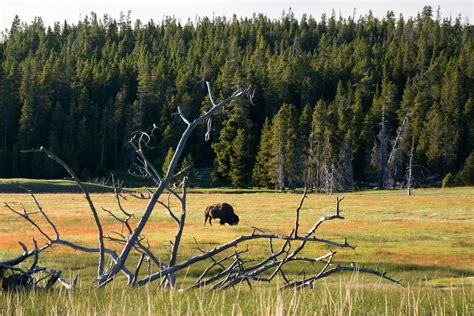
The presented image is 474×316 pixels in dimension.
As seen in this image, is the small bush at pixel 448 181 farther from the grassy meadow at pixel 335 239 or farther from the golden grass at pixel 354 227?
the golden grass at pixel 354 227

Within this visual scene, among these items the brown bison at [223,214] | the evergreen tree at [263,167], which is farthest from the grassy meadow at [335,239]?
the evergreen tree at [263,167]

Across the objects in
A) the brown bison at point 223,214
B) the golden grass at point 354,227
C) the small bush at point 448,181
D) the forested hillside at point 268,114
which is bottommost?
the golden grass at point 354,227

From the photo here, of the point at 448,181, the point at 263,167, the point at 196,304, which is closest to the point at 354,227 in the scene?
the point at 196,304

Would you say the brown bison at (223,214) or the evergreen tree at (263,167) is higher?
the evergreen tree at (263,167)

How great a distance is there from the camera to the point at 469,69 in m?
119

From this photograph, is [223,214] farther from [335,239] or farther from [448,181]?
[448,181]

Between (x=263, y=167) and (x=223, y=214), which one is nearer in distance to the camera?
(x=223, y=214)

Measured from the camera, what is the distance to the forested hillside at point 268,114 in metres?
92.4

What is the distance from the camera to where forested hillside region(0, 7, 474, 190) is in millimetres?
92438

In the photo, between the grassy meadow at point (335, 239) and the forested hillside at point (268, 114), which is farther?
the forested hillside at point (268, 114)

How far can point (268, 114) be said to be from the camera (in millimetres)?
117625

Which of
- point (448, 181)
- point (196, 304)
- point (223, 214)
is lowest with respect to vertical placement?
point (223, 214)

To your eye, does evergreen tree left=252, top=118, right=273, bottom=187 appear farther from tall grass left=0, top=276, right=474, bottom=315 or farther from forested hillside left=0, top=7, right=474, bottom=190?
tall grass left=0, top=276, right=474, bottom=315

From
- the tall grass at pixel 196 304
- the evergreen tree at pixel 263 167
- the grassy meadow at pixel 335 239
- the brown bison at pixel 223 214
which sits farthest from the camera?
the evergreen tree at pixel 263 167
